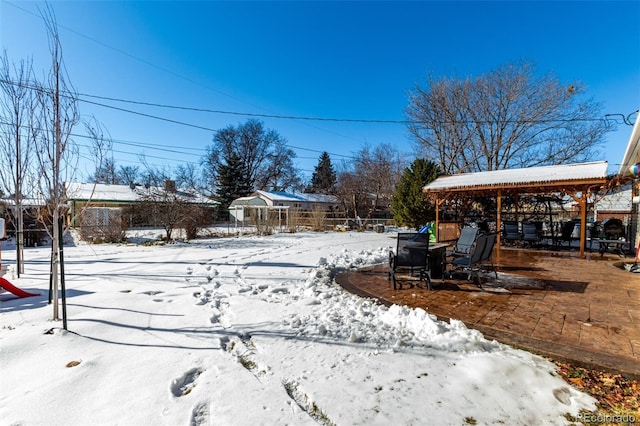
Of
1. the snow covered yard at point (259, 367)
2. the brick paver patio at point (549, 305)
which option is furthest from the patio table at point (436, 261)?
the snow covered yard at point (259, 367)

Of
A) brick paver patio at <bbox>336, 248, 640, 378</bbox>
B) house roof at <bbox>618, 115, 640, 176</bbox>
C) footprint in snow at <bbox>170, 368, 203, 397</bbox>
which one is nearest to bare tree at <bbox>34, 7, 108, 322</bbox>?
footprint in snow at <bbox>170, 368, 203, 397</bbox>

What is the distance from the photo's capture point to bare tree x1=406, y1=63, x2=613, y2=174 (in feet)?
60.1

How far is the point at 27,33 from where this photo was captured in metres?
4.20

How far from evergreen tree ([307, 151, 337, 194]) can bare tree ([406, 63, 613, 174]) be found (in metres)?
25.1

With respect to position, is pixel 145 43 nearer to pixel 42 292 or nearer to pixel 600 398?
pixel 42 292

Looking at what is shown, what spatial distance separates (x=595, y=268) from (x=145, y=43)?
49.4 ft

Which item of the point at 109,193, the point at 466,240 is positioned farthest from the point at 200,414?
the point at 109,193

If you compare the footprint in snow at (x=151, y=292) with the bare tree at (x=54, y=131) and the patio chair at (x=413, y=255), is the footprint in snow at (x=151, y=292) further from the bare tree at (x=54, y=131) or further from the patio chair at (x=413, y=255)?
the patio chair at (x=413, y=255)

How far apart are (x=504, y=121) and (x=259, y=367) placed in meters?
22.0

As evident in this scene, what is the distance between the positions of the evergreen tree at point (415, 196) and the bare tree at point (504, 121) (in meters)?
6.15

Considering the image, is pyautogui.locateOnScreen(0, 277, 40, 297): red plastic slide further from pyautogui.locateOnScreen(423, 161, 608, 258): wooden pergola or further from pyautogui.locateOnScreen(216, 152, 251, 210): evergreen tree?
pyautogui.locateOnScreen(216, 152, 251, 210): evergreen tree

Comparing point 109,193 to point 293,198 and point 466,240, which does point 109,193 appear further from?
point 466,240

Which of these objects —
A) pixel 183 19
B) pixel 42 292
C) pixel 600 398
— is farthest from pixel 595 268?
pixel 183 19

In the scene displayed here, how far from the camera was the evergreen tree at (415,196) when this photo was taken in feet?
51.5
